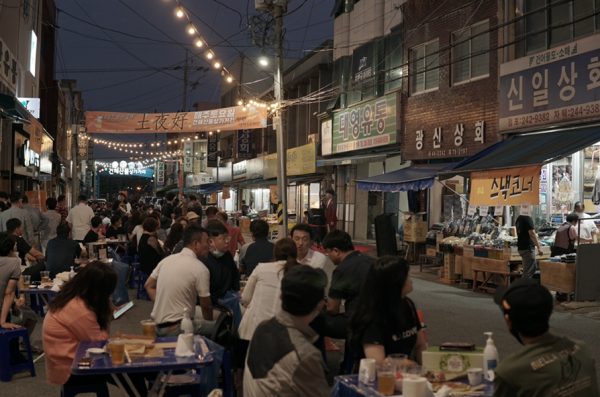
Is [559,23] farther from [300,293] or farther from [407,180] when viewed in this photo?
[300,293]

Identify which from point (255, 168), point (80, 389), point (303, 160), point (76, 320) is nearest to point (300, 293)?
point (76, 320)

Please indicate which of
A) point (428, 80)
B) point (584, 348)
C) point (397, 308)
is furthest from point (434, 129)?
point (584, 348)

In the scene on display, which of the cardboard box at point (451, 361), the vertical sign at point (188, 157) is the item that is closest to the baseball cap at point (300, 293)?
the cardboard box at point (451, 361)

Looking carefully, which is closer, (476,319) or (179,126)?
(476,319)

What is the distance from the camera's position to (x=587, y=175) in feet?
52.6

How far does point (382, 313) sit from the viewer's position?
486 centimetres

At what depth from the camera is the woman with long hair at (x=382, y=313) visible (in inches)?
191

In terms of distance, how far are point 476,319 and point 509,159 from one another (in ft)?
13.3

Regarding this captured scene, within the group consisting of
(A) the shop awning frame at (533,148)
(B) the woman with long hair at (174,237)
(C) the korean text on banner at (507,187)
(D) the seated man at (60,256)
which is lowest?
(D) the seated man at (60,256)

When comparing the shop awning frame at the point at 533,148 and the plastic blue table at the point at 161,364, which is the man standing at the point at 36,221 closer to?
the shop awning frame at the point at 533,148

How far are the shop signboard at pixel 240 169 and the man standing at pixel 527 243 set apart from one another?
34700mm

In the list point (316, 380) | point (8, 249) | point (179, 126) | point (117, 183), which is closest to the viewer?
point (316, 380)

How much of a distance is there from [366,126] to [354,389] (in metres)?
20.9

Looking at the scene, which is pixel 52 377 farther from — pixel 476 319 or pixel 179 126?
pixel 179 126
